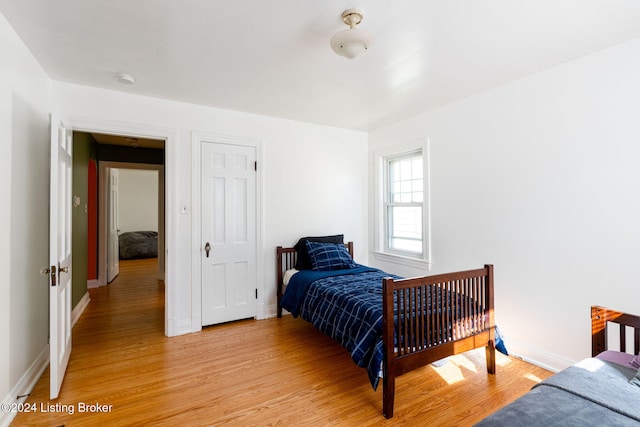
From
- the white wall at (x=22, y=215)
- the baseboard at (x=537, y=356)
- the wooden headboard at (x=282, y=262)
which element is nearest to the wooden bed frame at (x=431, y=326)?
the baseboard at (x=537, y=356)

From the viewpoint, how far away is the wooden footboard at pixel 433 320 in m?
1.97

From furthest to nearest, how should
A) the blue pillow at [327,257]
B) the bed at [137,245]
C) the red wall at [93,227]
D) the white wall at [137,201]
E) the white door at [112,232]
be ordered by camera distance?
the white wall at [137,201] < the bed at [137,245] < the white door at [112,232] < the red wall at [93,227] < the blue pillow at [327,257]

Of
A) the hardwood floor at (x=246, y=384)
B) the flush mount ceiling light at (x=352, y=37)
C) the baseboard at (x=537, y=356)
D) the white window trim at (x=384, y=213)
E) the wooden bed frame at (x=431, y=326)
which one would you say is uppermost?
the flush mount ceiling light at (x=352, y=37)

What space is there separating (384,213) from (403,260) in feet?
2.45

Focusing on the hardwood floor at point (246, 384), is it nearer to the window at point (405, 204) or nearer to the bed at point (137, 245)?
the window at point (405, 204)

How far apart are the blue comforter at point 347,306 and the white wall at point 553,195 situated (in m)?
1.16

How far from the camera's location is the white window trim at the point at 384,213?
357 centimetres

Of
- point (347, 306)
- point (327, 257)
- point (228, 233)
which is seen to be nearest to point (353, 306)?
point (347, 306)

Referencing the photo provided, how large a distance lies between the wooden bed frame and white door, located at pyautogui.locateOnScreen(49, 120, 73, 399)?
2232mm

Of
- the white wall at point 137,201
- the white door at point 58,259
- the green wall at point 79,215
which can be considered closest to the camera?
the white door at point 58,259

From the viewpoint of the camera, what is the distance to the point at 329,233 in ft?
13.9

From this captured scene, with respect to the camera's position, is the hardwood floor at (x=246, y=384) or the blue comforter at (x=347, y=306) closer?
the hardwood floor at (x=246, y=384)

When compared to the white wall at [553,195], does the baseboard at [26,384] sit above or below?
below

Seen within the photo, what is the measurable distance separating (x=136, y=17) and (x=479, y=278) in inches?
116
